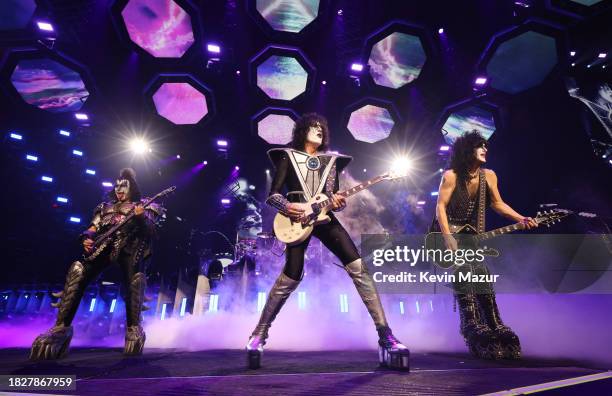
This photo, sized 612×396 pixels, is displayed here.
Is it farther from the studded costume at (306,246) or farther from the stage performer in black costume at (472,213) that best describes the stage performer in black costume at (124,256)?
the stage performer in black costume at (472,213)

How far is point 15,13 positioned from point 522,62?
12.7 meters

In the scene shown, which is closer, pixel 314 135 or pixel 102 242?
pixel 314 135

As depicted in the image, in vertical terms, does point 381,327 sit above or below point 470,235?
below

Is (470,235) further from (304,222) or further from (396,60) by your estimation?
(396,60)

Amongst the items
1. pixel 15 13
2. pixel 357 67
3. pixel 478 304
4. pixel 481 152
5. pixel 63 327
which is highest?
pixel 357 67

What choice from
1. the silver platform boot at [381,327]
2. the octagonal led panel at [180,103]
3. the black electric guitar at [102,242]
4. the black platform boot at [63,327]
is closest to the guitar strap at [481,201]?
the silver platform boot at [381,327]

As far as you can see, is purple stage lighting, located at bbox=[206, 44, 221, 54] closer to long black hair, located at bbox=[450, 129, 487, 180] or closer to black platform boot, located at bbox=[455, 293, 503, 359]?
long black hair, located at bbox=[450, 129, 487, 180]

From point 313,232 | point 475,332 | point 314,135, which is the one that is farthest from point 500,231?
point 314,135

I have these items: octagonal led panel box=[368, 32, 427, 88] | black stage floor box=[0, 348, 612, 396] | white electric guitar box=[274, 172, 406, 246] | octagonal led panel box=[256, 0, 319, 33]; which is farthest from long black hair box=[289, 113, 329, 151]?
octagonal led panel box=[368, 32, 427, 88]

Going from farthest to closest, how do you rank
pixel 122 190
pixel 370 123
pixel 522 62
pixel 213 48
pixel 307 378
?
pixel 370 123 < pixel 522 62 < pixel 213 48 < pixel 122 190 < pixel 307 378

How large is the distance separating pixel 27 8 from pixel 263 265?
8657 mm

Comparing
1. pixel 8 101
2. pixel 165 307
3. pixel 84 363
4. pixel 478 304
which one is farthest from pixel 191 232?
pixel 478 304

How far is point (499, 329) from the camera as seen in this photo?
288 cm

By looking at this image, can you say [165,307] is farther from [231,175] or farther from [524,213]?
[524,213]
